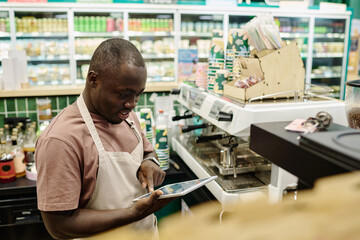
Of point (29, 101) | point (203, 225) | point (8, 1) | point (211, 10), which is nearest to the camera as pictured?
point (203, 225)

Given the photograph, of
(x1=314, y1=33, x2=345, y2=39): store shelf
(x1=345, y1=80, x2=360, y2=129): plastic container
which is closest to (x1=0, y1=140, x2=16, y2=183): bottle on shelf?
(x1=345, y1=80, x2=360, y2=129): plastic container

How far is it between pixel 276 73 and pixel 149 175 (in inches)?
34.9

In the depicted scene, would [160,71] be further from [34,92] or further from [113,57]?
[113,57]

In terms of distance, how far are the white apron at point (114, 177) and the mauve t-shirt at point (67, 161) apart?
0.07 ft

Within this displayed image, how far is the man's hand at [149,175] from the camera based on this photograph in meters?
1.41

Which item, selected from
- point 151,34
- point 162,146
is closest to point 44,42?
point 151,34

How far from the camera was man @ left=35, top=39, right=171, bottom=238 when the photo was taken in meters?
1.15

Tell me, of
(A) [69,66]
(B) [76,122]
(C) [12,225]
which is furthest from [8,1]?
(B) [76,122]

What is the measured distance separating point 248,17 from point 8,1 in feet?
13.0

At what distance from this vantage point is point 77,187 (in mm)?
1182

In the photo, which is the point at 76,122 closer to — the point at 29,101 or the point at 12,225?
the point at 12,225

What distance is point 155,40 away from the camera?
20.0 ft

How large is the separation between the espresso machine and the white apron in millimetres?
459

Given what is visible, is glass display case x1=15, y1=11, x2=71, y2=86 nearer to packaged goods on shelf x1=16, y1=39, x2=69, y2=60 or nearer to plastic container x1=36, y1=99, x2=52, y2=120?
packaged goods on shelf x1=16, y1=39, x2=69, y2=60
